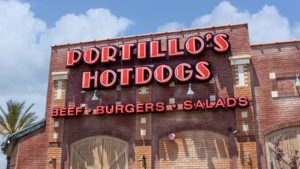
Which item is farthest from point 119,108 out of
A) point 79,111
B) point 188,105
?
point 188,105

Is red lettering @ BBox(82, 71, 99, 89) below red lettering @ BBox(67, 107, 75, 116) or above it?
above

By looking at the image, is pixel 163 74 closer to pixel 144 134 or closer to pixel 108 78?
pixel 108 78

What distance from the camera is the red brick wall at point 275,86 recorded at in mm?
17531

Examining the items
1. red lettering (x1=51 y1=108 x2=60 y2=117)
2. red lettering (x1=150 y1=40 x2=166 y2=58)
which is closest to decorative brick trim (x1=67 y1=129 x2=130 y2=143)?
red lettering (x1=51 y1=108 x2=60 y2=117)

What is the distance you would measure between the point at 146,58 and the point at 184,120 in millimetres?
4375

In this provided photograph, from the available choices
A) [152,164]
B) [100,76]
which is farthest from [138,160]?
[100,76]

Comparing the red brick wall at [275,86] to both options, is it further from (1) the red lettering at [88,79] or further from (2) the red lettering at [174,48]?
(1) the red lettering at [88,79]

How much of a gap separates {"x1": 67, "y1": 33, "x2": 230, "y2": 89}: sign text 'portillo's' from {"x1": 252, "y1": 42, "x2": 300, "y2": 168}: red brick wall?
2148 millimetres

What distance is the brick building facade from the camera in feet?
57.7

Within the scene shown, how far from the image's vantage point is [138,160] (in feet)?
61.2

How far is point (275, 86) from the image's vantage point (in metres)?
18.1

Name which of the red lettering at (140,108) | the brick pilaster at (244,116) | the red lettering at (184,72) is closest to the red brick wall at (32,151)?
the red lettering at (140,108)

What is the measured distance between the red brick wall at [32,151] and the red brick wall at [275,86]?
12296 millimetres

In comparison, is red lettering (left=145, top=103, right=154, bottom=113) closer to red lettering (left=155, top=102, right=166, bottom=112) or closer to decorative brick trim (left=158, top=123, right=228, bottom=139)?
red lettering (left=155, top=102, right=166, bottom=112)
